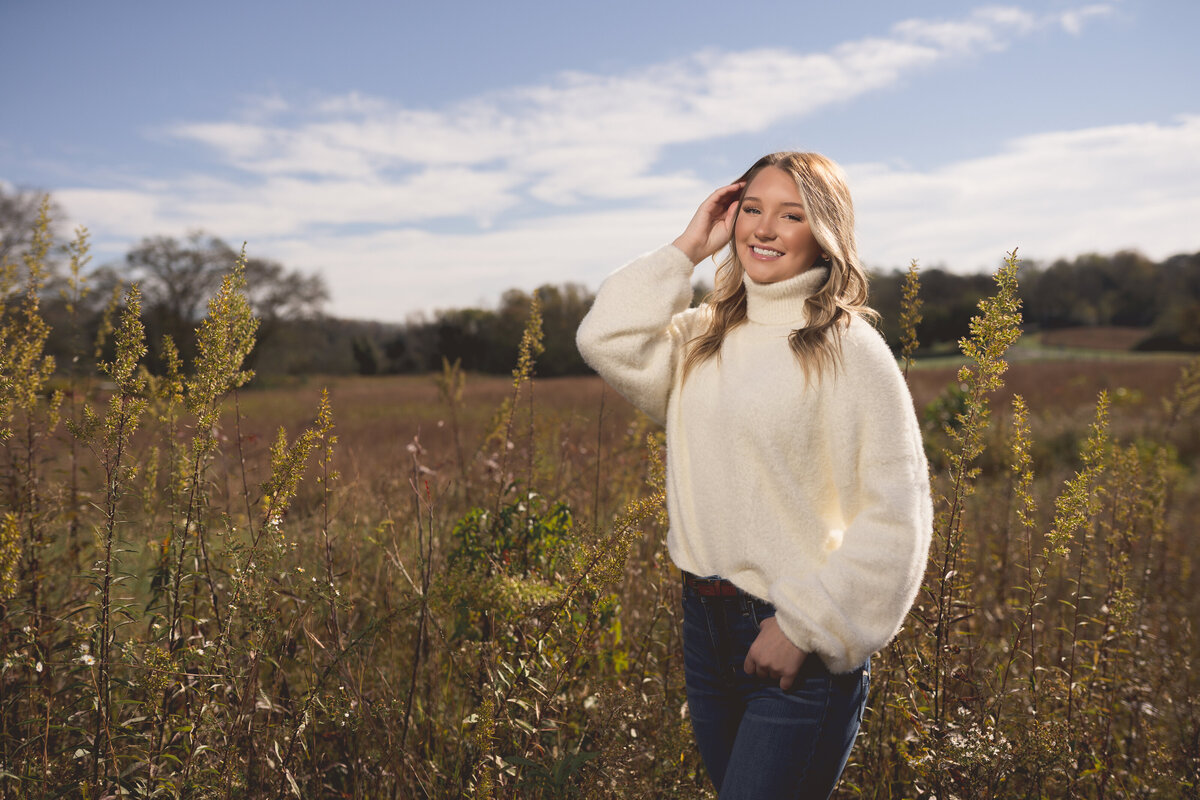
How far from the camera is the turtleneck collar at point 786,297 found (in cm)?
179

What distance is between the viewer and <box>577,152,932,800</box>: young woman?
1526 mm

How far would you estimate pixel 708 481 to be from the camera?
1776 millimetres

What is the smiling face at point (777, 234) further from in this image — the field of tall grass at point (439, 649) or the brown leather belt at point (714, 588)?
the brown leather belt at point (714, 588)

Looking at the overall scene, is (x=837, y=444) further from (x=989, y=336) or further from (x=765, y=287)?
(x=989, y=336)

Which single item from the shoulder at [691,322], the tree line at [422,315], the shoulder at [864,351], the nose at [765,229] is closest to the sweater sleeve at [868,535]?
the shoulder at [864,351]

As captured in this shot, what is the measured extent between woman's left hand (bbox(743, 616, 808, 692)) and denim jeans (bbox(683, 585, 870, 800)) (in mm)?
40

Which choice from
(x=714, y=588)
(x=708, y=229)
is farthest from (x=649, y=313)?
(x=714, y=588)

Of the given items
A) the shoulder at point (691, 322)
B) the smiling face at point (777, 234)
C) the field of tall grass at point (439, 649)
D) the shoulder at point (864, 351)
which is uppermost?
the smiling face at point (777, 234)

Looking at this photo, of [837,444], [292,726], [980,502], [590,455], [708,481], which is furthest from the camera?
[980,502]

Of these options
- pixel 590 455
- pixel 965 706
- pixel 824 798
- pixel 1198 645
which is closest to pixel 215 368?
pixel 824 798

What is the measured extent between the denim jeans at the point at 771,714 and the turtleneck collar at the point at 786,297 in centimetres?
65

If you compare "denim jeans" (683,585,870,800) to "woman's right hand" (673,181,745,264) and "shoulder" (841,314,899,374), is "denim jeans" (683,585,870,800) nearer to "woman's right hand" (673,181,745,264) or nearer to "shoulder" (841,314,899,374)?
"shoulder" (841,314,899,374)

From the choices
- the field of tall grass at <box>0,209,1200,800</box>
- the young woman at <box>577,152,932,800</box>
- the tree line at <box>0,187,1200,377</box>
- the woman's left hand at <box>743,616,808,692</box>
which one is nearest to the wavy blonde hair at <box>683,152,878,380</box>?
the young woman at <box>577,152,932,800</box>

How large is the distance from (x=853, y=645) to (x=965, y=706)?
1097 mm
